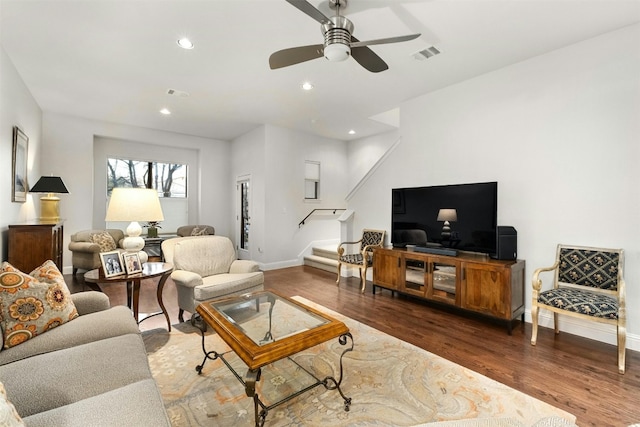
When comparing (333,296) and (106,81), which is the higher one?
(106,81)

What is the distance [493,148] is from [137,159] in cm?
688

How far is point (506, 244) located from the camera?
3238 mm

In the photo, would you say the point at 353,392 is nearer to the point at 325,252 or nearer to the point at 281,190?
the point at 325,252

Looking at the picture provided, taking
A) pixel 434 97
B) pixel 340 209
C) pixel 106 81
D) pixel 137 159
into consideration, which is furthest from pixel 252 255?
pixel 434 97

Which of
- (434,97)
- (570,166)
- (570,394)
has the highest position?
(434,97)

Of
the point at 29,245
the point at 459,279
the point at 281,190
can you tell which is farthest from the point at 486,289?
the point at 29,245

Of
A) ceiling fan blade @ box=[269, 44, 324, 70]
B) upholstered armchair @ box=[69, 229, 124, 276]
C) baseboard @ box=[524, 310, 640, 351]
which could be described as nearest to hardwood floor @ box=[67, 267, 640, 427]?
baseboard @ box=[524, 310, 640, 351]

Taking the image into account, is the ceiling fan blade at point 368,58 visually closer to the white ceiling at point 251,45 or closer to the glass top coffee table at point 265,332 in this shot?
the white ceiling at point 251,45

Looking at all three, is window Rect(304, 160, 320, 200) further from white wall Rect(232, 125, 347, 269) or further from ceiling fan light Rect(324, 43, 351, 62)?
ceiling fan light Rect(324, 43, 351, 62)

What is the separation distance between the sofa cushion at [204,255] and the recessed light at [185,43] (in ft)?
6.75

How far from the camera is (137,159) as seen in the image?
6.54 meters

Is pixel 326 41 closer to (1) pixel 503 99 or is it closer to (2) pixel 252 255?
(1) pixel 503 99

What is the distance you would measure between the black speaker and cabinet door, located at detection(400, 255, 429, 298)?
811mm

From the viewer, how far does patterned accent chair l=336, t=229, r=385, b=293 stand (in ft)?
14.7
